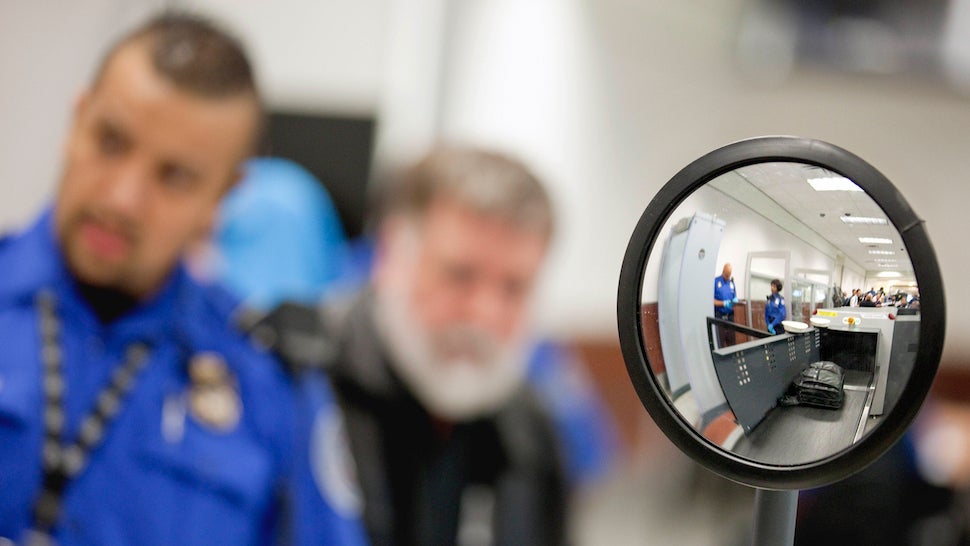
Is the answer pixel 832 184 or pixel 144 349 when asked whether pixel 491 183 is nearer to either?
pixel 144 349

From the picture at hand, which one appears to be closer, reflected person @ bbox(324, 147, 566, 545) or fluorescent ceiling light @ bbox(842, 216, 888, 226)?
fluorescent ceiling light @ bbox(842, 216, 888, 226)

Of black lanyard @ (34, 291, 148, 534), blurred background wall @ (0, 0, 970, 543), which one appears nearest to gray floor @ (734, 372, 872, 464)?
blurred background wall @ (0, 0, 970, 543)

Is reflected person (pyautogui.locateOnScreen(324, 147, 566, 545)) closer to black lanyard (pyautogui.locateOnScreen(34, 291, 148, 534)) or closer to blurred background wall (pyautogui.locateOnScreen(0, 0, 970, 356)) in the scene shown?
blurred background wall (pyautogui.locateOnScreen(0, 0, 970, 356))

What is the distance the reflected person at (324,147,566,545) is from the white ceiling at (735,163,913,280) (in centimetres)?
122

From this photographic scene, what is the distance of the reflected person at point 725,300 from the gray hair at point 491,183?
123 centimetres

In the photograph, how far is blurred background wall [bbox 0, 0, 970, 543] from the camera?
1.55 metres

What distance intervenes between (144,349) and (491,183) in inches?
31.5

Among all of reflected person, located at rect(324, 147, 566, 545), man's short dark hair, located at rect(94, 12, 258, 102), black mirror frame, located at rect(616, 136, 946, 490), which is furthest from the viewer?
reflected person, located at rect(324, 147, 566, 545)

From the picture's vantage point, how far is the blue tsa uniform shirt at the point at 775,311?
0.39 meters

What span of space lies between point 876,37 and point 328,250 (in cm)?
128

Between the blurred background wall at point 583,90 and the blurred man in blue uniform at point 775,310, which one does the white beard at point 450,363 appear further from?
the blurred man in blue uniform at point 775,310

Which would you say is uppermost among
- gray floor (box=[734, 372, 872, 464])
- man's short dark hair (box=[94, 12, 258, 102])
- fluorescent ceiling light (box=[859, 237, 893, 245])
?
man's short dark hair (box=[94, 12, 258, 102])

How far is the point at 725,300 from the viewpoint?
15.7 inches

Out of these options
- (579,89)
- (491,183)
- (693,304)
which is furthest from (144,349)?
(693,304)
